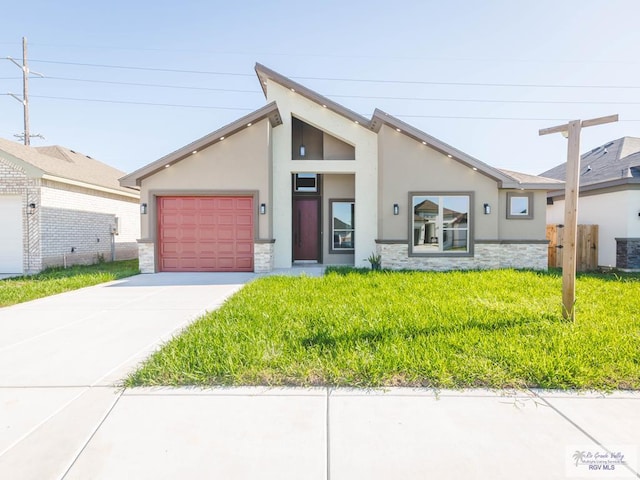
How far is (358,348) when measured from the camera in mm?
3600

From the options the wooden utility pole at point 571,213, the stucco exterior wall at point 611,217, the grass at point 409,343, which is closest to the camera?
the grass at point 409,343

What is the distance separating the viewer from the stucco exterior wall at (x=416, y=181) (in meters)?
9.98

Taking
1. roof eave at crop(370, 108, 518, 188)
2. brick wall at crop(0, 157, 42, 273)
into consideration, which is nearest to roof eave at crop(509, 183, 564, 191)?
roof eave at crop(370, 108, 518, 188)

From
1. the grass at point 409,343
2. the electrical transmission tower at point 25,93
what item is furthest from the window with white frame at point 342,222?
the electrical transmission tower at point 25,93

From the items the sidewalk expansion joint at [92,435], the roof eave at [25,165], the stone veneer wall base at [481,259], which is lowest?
the sidewalk expansion joint at [92,435]

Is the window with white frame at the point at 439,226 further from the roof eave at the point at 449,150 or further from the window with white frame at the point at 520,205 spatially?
the window with white frame at the point at 520,205

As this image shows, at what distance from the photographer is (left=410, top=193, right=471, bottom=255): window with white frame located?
33.2 feet

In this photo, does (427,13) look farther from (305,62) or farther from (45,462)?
(45,462)

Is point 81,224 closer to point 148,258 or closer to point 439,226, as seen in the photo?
point 148,258

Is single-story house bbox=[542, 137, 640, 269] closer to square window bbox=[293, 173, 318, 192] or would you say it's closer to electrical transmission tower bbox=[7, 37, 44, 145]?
square window bbox=[293, 173, 318, 192]

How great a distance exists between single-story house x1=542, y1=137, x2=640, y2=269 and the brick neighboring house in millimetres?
17027

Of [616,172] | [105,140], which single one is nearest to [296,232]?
[616,172]

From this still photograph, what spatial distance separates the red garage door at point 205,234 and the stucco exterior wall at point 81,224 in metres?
4.03

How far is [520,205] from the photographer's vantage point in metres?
10.1
